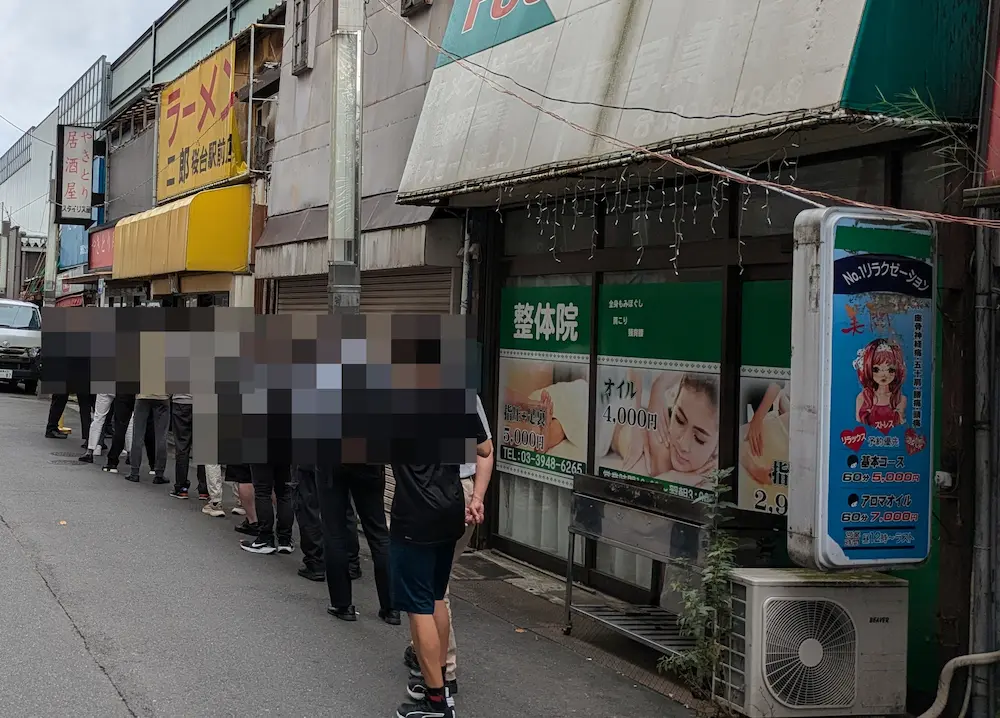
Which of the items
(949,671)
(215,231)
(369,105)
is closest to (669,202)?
(949,671)

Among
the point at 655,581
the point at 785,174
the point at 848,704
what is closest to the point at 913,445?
the point at 848,704

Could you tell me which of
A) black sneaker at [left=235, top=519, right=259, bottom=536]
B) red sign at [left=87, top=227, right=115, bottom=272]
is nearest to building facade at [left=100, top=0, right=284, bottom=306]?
red sign at [left=87, top=227, right=115, bottom=272]

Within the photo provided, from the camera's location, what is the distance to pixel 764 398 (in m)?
6.84

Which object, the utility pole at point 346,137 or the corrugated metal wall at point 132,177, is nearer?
the utility pole at point 346,137

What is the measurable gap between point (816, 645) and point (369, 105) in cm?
811

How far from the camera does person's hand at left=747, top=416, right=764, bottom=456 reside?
6836mm

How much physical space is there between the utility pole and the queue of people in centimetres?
185

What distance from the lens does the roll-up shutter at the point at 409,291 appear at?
1029 centimetres

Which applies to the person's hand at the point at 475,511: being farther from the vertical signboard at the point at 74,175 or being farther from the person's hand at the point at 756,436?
the vertical signboard at the point at 74,175

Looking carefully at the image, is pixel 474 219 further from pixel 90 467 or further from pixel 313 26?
pixel 90 467

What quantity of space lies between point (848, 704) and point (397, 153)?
714 centimetres

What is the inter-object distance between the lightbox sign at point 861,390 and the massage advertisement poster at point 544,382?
11.6ft

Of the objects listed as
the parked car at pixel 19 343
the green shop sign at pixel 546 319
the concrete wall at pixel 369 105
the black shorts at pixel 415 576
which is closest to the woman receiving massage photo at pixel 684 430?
the green shop sign at pixel 546 319

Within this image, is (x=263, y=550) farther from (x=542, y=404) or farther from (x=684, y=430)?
(x=684, y=430)
